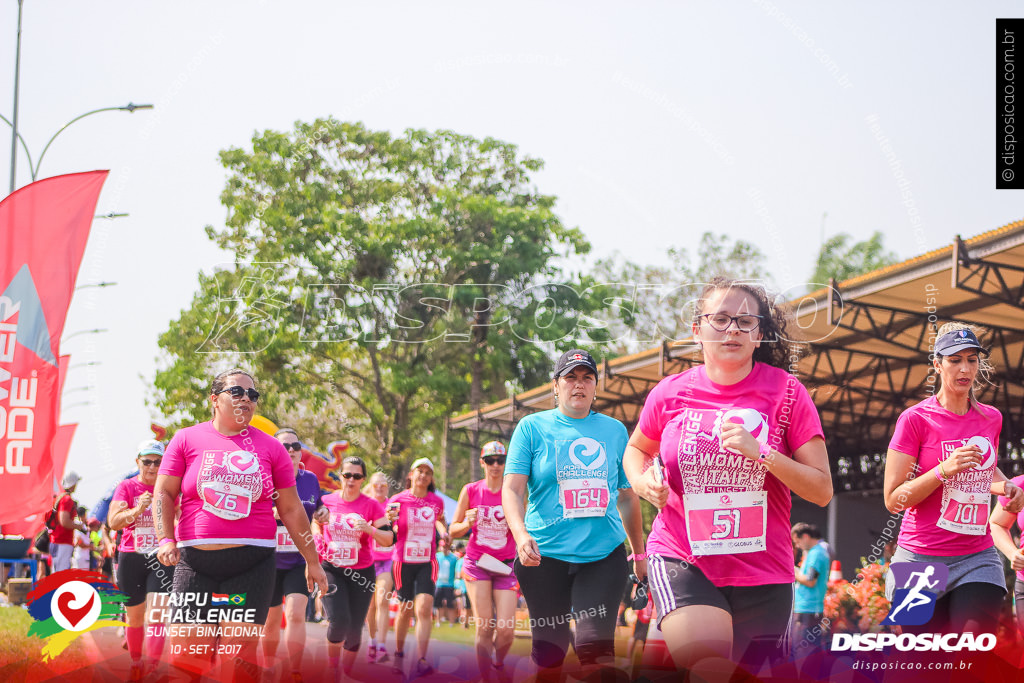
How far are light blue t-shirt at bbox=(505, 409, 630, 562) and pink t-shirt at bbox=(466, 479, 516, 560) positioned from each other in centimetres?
314

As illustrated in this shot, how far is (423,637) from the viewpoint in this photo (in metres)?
10.4

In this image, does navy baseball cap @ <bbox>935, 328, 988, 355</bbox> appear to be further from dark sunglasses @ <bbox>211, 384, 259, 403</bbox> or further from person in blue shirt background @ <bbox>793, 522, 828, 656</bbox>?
person in blue shirt background @ <bbox>793, 522, 828, 656</bbox>

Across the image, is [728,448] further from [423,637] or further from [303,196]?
[303,196]

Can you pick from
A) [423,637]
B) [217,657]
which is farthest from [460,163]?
[217,657]

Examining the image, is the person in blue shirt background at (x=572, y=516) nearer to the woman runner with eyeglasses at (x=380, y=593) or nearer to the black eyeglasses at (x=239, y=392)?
the black eyeglasses at (x=239, y=392)

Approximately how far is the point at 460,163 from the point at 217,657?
20059 mm

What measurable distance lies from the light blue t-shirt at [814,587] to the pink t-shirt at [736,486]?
6433 mm

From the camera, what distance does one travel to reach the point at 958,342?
5.36 metres

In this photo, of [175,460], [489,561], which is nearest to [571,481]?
[175,460]

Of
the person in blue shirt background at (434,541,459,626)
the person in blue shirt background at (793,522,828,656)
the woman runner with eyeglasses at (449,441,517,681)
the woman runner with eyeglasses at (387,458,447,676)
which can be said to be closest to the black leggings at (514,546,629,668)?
the woman runner with eyeglasses at (449,441,517,681)

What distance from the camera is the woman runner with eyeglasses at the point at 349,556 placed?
9.41 meters

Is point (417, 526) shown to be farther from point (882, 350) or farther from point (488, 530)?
point (882, 350)

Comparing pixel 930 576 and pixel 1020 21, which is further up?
pixel 1020 21

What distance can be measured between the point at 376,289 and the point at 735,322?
20307 millimetres
